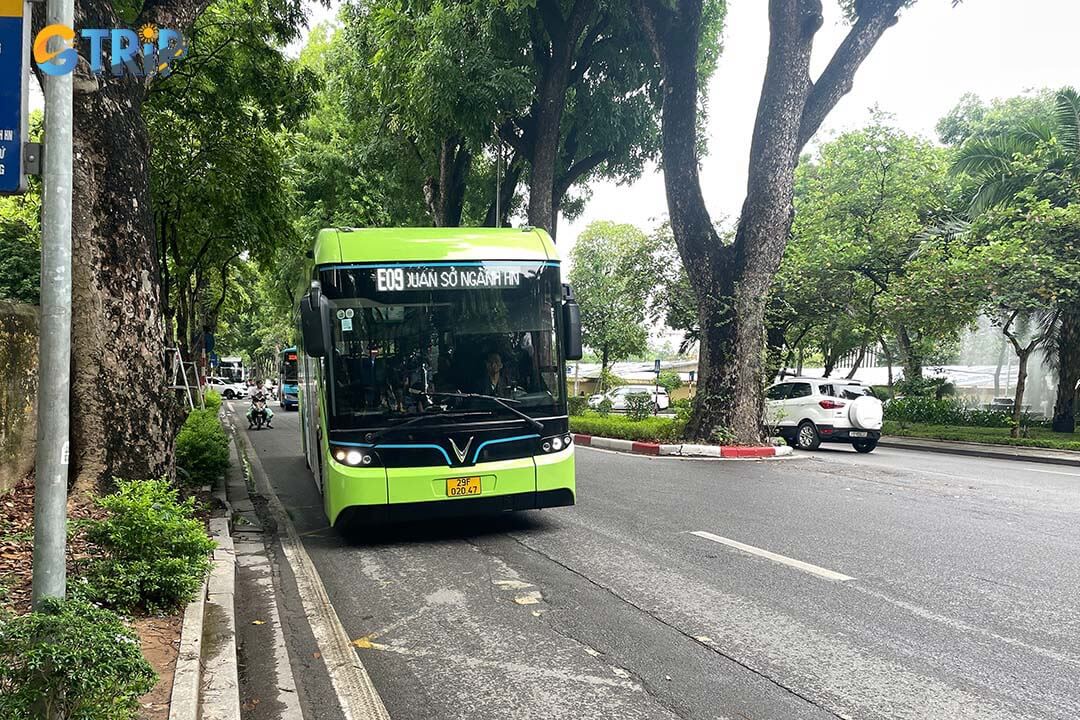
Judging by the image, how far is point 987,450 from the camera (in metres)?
19.3

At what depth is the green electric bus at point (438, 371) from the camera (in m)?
6.78

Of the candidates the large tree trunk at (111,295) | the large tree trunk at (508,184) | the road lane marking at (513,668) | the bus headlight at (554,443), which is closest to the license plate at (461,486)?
the bus headlight at (554,443)

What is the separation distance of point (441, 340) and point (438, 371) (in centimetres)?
30

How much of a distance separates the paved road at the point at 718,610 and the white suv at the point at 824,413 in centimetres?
842

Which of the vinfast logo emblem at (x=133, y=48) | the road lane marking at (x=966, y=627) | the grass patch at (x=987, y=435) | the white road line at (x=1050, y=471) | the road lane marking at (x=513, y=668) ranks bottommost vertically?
the white road line at (x=1050, y=471)

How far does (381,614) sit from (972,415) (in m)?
26.0

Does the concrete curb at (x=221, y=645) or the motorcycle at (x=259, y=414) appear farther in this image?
the motorcycle at (x=259, y=414)

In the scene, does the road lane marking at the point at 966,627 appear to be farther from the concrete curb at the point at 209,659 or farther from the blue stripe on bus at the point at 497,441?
the concrete curb at the point at 209,659

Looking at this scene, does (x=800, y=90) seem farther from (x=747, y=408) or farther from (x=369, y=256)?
(x=369, y=256)

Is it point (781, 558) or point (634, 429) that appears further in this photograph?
point (634, 429)

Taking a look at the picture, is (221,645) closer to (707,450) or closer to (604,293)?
(707,450)

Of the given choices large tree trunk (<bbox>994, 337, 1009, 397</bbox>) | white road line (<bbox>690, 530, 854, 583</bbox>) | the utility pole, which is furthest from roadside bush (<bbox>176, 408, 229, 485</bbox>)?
large tree trunk (<bbox>994, 337, 1009, 397</bbox>)

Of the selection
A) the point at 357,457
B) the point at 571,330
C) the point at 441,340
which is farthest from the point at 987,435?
the point at 357,457

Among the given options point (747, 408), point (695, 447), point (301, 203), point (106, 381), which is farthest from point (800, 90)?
point (301, 203)
